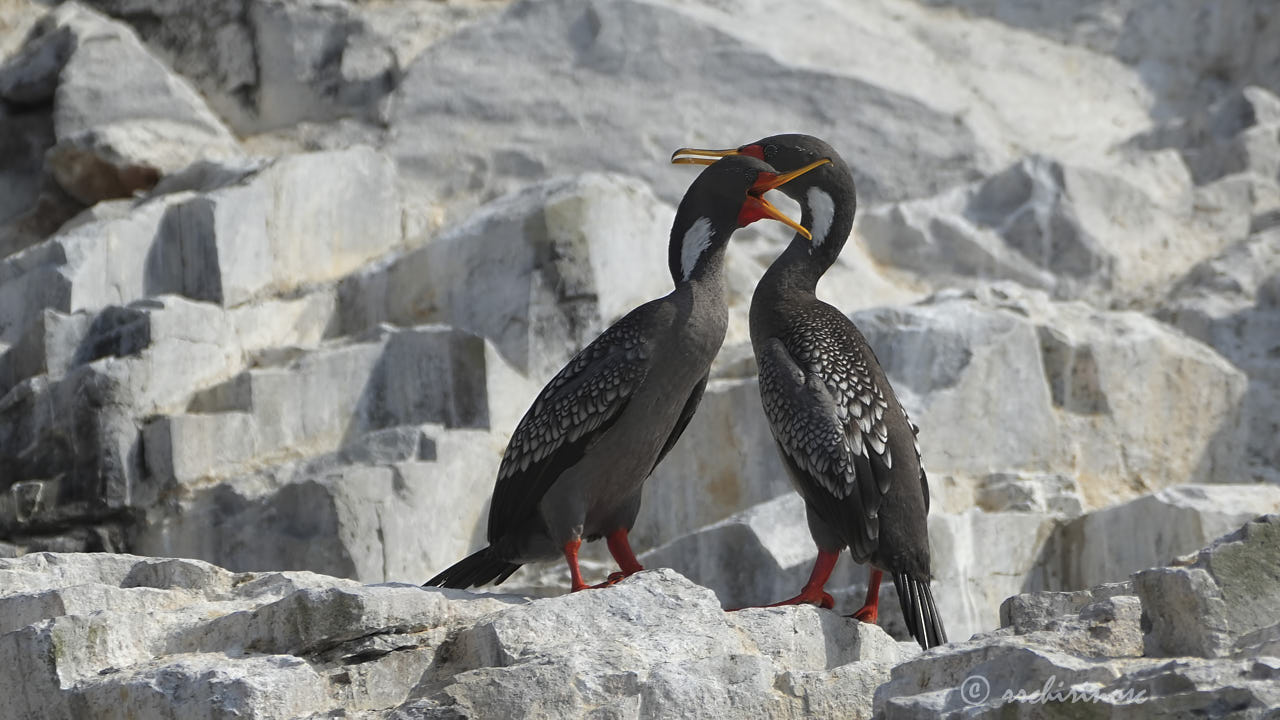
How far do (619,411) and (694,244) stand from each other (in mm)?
858

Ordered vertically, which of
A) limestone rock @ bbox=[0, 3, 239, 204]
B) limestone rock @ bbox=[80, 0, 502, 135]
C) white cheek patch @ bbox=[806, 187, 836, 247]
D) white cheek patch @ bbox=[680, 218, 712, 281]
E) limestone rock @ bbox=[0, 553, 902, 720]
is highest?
limestone rock @ bbox=[80, 0, 502, 135]

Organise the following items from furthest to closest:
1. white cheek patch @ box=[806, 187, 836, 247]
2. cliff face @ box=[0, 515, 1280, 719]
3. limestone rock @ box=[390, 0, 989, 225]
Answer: limestone rock @ box=[390, 0, 989, 225], white cheek patch @ box=[806, 187, 836, 247], cliff face @ box=[0, 515, 1280, 719]

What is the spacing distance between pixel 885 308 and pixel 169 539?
503 centimetres

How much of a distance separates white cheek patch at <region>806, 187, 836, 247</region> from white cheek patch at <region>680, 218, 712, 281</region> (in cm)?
A: 83

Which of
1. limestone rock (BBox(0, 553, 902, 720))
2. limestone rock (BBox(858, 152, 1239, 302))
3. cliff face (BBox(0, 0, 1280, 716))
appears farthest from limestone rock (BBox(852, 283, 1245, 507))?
limestone rock (BBox(0, 553, 902, 720))

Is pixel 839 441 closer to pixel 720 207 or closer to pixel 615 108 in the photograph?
pixel 720 207

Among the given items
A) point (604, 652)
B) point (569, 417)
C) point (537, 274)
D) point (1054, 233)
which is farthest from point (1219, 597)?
point (1054, 233)

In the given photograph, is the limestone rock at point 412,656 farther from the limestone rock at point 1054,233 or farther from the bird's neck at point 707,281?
the limestone rock at point 1054,233

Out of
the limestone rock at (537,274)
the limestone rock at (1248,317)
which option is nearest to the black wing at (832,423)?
the limestone rock at (537,274)

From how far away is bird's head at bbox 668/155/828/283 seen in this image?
23.1ft

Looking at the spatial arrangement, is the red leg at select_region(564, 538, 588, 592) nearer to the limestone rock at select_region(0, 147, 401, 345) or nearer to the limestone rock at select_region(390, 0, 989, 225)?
the limestone rock at select_region(0, 147, 401, 345)

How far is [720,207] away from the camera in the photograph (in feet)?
23.2

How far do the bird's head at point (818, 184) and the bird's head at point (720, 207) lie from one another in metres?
0.62

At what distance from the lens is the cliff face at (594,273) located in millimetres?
10094
